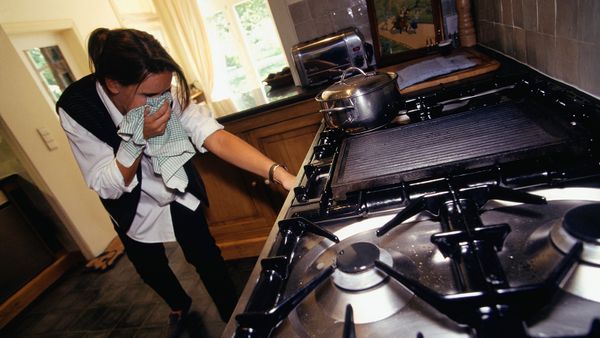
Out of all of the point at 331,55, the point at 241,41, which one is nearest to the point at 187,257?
the point at 331,55

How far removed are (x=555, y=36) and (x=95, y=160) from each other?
1.51 meters

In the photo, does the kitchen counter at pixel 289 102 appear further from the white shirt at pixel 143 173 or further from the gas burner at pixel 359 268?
the white shirt at pixel 143 173

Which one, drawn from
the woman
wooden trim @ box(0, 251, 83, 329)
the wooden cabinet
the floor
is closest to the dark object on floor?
the floor

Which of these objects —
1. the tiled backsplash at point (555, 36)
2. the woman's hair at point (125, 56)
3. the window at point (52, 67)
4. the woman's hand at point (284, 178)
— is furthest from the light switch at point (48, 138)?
the tiled backsplash at point (555, 36)

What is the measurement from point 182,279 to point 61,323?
3.09 ft

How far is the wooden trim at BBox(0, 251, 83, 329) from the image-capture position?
263 centimetres

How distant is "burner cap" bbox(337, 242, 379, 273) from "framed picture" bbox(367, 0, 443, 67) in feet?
5.54

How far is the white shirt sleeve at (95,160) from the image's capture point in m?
1.13

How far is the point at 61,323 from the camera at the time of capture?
7.89 feet

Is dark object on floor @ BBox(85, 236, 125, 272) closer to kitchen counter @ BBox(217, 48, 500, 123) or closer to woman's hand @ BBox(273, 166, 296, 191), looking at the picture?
kitchen counter @ BBox(217, 48, 500, 123)

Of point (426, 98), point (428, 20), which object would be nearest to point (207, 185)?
point (426, 98)

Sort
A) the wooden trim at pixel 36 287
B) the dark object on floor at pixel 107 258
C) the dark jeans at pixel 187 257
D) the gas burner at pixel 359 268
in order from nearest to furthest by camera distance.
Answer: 1. the gas burner at pixel 359 268
2. the dark jeans at pixel 187 257
3. the wooden trim at pixel 36 287
4. the dark object on floor at pixel 107 258

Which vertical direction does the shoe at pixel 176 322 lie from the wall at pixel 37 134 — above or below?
below

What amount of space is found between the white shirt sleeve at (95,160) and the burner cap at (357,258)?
92 centimetres
